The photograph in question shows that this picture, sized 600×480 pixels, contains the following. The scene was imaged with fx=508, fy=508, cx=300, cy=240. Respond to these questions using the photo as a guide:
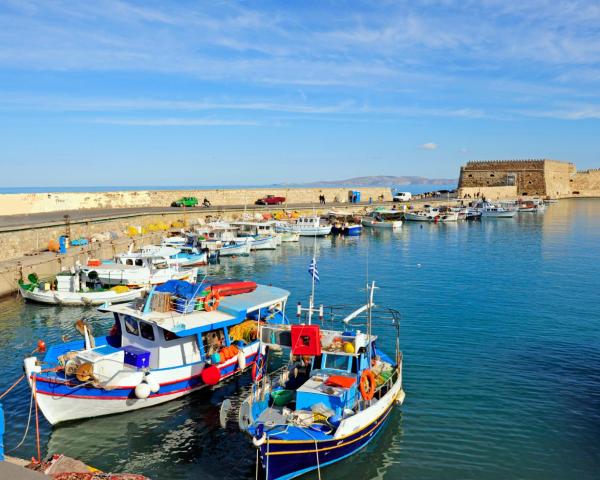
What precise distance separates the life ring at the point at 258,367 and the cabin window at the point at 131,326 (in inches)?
175

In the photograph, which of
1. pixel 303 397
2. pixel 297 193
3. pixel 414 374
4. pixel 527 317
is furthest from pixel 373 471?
pixel 297 193

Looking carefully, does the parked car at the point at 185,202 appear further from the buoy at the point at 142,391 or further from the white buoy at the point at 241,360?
the buoy at the point at 142,391

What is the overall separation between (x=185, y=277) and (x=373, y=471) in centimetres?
2019

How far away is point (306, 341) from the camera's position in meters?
15.0

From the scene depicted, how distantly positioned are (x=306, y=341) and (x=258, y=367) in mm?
2202

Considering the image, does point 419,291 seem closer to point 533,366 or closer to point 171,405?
point 533,366

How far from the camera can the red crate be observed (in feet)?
48.5

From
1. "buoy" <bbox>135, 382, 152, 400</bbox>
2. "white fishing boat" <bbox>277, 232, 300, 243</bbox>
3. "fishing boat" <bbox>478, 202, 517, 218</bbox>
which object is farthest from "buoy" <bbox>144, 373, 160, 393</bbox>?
"fishing boat" <bbox>478, 202, 517, 218</bbox>

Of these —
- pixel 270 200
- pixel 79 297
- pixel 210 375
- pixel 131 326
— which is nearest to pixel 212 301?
pixel 131 326

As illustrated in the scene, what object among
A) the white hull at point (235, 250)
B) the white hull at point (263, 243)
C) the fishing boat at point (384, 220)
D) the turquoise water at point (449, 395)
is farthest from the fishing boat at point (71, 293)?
the fishing boat at point (384, 220)

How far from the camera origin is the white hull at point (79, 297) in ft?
94.7

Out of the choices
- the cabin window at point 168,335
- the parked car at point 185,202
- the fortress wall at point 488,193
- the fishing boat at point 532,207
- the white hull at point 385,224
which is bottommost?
the cabin window at point 168,335

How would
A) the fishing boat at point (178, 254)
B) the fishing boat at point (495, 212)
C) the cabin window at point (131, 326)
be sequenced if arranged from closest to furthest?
the cabin window at point (131, 326) < the fishing boat at point (178, 254) < the fishing boat at point (495, 212)

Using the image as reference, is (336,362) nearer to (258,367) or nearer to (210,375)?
(258,367)
